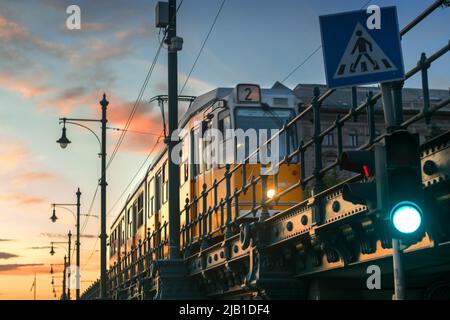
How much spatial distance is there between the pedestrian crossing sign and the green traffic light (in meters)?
1.39

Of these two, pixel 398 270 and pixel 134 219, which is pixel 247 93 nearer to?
pixel 398 270

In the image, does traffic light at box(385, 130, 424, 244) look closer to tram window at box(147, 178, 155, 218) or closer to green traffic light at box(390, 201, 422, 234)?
green traffic light at box(390, 201, 422, 234)

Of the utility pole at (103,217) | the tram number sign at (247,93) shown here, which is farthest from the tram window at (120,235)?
the tram number sign at (247,93)

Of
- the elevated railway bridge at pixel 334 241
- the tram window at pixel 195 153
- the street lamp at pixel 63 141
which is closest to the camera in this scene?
the elevated railway bridge at pixel 334 241

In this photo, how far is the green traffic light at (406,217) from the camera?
5.96m

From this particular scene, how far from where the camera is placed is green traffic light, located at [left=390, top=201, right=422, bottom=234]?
5961 mm

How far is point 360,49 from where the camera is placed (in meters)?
7.31

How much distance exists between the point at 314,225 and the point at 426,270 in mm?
1323

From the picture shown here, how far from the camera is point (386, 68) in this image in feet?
23.2

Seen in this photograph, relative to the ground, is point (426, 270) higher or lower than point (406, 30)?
lower

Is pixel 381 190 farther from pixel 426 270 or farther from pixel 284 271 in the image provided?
pixel 284 271

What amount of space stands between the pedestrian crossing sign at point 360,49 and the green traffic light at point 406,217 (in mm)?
1393

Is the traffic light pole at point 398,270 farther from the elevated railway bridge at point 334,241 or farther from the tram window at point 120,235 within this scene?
the tram window at point 120,235
